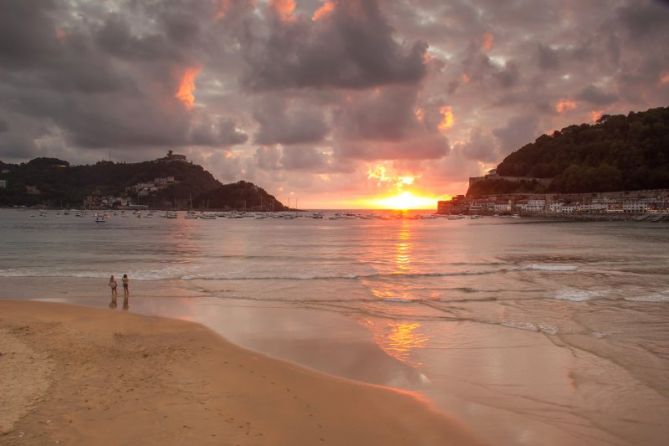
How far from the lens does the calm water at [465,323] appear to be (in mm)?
8680

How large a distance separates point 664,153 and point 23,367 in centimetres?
18816

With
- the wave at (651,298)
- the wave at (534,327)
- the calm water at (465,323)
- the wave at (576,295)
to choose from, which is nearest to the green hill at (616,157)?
the calm water at (465,323)

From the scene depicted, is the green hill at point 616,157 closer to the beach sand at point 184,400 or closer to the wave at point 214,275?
the wave at point 214,275

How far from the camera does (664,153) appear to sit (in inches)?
5984

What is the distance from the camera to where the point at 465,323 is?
15.8m

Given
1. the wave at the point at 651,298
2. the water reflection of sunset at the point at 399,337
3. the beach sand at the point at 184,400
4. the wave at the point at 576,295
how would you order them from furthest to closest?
the wave at the point at 576,295
the wave at the point at 651,298
the water reflection of sunset at the point at 399,337
the beach sand at the point at 184,400

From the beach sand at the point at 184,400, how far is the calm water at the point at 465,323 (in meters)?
1.03

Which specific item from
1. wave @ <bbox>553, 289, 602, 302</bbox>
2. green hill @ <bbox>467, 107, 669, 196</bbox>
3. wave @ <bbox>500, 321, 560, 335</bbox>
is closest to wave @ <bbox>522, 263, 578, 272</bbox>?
wave @ <bbox>553, 289, 602, 302</bbox>

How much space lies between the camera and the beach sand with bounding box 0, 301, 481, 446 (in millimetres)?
6898

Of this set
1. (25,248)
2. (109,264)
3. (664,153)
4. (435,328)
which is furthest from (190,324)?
(664,153)

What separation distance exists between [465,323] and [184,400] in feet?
34.8

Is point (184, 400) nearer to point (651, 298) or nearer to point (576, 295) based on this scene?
point (576, 295)

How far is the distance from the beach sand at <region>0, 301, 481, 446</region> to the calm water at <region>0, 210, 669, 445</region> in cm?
103

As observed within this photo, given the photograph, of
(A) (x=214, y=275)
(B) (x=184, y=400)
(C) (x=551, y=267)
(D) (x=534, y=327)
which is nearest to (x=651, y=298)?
(D) (x=534, y=327)
